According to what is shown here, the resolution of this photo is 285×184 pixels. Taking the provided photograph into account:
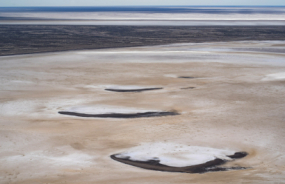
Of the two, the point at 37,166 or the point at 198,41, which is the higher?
the point at 198,41

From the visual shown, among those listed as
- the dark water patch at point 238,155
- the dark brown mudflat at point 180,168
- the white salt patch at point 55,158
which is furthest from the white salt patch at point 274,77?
the white salt patch at point 55,158

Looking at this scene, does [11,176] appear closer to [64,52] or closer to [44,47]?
[64,52]

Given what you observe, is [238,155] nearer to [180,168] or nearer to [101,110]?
[180,168]

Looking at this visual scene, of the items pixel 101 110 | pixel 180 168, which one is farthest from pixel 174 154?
pixel 101 110

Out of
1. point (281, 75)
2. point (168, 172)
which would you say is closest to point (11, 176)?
point (168, 172)

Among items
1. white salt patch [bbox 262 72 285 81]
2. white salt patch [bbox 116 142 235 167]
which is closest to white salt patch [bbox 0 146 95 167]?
white salt patch [bbox 116 142 235 167]

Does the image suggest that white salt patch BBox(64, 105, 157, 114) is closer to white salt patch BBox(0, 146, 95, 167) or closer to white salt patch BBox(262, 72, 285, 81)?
white salt patch BBox(0, 146, 95, 167)

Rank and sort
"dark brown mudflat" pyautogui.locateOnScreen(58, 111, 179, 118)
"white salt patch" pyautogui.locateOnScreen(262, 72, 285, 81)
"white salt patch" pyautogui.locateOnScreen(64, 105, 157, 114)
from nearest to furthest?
1. "dark brown mudflat" pyautogui.locateOnScreen(58, 111, 179, 118)
2. "white salt patch" pyautogui.locateOnScreen(64, 105, 157, 114)
3. "white salt patch" pyautogui.locateOnScreen(262, 72, 285, 81)
